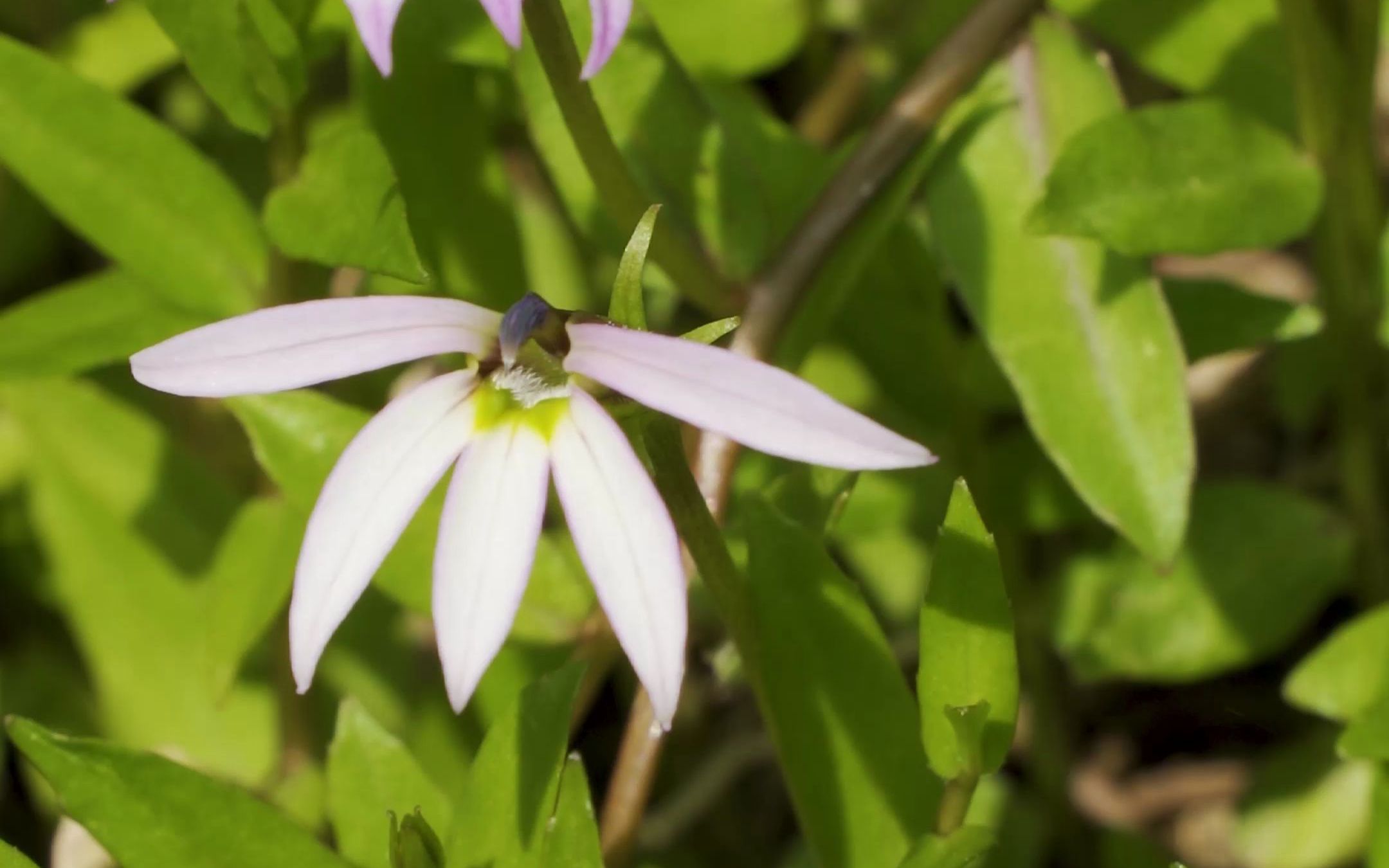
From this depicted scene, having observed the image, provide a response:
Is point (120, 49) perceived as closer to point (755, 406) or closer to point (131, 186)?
point (131, 186)

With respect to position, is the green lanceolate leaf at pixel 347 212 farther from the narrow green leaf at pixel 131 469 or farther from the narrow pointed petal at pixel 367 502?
the narrow green leaf at pixel 131 469

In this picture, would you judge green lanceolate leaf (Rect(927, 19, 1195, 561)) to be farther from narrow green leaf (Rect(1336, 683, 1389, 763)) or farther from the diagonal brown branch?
narrow green leaf (Rect(1336, 683, 1389, 763))

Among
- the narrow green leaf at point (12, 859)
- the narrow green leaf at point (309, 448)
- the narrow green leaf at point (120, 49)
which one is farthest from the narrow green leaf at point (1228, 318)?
the narrow green leaf at point (120, 49)

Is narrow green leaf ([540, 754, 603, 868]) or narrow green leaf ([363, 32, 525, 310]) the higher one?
narrow green leaf ([363, 32, 525, 310])

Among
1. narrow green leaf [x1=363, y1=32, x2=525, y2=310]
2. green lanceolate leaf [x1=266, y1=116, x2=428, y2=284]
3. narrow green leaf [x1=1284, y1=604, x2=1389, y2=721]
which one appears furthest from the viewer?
narrow green leaf [x1=363, y1=32, x2=525, y2=310]

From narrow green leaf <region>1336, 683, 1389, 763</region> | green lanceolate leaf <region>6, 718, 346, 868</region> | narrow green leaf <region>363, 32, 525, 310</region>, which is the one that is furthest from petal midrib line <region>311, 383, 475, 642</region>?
narrow green leaf <region>1336, 683, 1389, 763</region>

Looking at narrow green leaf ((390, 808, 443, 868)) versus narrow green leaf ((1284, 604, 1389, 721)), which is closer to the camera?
narrow green leaf ((390, 808, 443, 868))

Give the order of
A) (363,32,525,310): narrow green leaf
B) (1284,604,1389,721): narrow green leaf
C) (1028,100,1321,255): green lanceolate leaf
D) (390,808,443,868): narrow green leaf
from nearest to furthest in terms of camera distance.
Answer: (390,808,443,868): narrow green leaf < (1028,100,1321,255): green lanceolate leaf < (1284,604,1389,721): narrow green leaf < (363,32,525,310): narrow green leaf

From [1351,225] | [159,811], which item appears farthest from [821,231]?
[159,811]
